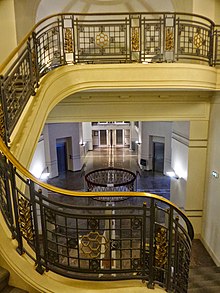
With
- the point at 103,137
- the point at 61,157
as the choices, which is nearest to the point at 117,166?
the point at 61,157

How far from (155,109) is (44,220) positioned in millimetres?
4312

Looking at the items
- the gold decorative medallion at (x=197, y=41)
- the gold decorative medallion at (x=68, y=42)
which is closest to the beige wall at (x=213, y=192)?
the gold decorative medallion at (x=197, y=41)

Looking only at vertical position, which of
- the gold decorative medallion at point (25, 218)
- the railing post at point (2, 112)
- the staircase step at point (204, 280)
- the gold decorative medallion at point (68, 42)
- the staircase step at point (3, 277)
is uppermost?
the gold decorative medallion at point (68, 42)

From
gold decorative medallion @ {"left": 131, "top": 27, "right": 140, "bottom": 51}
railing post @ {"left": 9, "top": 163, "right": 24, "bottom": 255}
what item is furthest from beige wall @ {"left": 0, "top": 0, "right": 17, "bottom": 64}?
railing post @ {"left": 9, "top": 163, "right": 24, "bottom": 255}

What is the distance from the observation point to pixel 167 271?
2369mm

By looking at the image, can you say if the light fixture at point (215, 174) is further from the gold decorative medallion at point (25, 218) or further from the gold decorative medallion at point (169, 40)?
the gold decorative medallion at point (25, 218)

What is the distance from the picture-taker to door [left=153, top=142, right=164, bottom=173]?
471 inches

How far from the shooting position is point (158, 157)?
12.1 meters

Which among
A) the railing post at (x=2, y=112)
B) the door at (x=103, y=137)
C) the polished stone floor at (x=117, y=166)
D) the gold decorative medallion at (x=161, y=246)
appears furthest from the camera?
the door at (x=103, y=137)

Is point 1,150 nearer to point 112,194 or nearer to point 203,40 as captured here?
point 112,194

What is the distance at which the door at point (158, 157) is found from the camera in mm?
11969

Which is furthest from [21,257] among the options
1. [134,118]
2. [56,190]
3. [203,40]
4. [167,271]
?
[203,40]

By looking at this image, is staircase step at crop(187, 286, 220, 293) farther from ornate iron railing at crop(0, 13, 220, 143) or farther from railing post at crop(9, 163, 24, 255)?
ornate iron railing at crop(0, 13, 220, 143)

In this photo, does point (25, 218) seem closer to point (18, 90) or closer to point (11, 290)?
point (11, 290)
